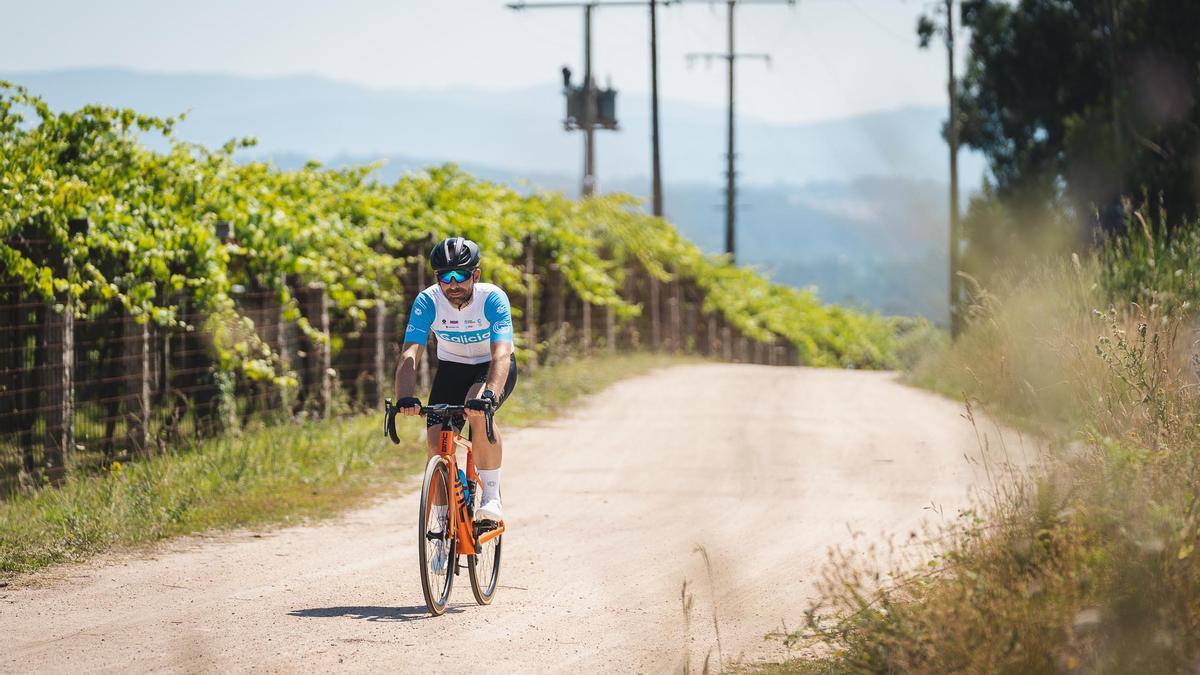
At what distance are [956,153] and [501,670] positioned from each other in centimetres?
3224

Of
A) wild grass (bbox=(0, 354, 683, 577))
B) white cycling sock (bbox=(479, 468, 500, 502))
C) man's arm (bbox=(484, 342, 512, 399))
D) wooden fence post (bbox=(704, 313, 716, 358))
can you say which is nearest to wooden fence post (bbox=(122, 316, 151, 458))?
wild grass (bbox=(0, 354, 683, 577))

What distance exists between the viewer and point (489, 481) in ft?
25.6

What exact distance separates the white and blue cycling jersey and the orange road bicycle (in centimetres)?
47

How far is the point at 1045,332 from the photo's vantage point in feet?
38.2

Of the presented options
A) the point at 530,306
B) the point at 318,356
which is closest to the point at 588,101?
the point at 530,306

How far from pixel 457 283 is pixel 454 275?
6 centimetres

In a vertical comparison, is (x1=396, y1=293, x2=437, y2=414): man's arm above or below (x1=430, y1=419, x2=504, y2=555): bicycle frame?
above

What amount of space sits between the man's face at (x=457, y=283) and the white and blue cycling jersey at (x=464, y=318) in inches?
3.1

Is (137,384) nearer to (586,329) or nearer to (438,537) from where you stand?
(438,537)

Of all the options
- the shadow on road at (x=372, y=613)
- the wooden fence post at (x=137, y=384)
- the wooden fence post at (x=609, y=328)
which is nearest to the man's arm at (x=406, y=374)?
the shadow on road at (x=372, y=613)

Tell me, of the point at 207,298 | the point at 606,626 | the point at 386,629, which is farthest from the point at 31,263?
the point at 606,626

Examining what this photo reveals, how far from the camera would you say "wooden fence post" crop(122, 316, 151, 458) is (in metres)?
11.5

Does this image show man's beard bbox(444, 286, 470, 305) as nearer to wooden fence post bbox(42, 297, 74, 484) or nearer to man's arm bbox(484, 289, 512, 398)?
man's arm bbox(484, 289, 512, 398)

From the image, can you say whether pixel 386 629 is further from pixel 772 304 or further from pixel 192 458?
pixel 772 304
